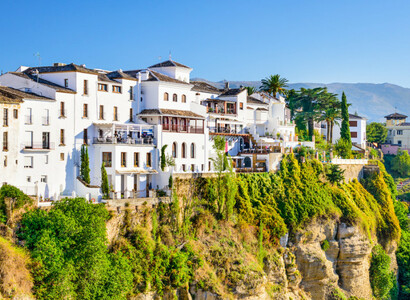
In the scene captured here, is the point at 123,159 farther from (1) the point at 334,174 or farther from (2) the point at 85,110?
(1) the point at 334,174

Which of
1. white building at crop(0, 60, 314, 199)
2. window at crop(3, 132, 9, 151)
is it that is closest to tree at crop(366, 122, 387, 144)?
white building at crop(0, 60, 314, 199)

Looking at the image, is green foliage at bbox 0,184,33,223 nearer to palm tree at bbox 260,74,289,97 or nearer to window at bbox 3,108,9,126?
window at bbox 3,108,9,126

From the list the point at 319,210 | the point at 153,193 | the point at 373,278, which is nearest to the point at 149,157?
the point at 153,193

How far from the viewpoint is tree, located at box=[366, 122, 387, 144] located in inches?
5650

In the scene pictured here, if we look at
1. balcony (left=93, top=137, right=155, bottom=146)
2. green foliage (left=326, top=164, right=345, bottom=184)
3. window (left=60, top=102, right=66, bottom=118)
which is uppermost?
window (left=60, top=102, right=66, bottom=118)

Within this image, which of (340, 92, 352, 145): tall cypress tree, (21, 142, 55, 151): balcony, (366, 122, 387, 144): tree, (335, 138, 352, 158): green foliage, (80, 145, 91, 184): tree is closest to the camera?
(21, 142, 55, 151): balcony

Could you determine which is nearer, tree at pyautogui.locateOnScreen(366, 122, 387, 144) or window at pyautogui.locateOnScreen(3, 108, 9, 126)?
window at pyautogui.locateOnScreen(3, 108, 9, 126)

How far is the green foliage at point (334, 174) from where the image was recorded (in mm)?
79700

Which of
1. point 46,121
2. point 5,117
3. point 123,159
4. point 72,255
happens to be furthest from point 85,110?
point 72,255

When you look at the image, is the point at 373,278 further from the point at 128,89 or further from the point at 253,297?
the point at 128,89

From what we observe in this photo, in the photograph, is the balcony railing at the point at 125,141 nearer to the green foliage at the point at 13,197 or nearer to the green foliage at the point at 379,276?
the green foliage at the point at 13,197

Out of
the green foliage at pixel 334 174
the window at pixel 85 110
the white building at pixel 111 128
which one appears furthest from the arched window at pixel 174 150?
the green foliage at pixel 334 174

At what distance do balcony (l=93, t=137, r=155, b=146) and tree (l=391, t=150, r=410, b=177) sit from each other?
79.9 meters

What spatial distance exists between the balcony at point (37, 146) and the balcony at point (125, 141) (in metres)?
5.00
